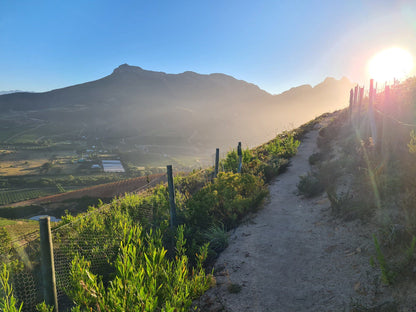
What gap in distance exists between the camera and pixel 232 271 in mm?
4109

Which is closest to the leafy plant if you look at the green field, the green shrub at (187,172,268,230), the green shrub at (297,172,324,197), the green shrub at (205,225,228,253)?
the green shrub at (205,225,228,253)

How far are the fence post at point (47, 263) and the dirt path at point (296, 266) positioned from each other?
6.12ft

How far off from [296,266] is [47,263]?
3.49 m

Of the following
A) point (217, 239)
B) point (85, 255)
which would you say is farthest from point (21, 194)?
point (217, 239)

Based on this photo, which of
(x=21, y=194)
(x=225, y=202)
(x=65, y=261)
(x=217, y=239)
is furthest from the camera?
(x=21, y=194)

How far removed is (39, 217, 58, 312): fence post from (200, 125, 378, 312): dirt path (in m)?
1.87

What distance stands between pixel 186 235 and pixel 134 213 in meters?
1.92

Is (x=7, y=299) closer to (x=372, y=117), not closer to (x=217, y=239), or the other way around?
(x=217, y=239)

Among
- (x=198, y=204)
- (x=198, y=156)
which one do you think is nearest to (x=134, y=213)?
(x=198, y=204)

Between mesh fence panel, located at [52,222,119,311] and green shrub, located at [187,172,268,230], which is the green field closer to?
green shrub, located at [187,172,268,230]

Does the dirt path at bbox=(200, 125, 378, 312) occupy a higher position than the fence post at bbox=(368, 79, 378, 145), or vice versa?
the fence post at bbox=(368, 79, 378, 145)

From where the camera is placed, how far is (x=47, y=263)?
8.24 ft

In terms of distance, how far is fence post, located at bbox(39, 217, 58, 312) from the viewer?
8.09ft

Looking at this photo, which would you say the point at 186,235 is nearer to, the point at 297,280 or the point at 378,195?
the point at 297,280
